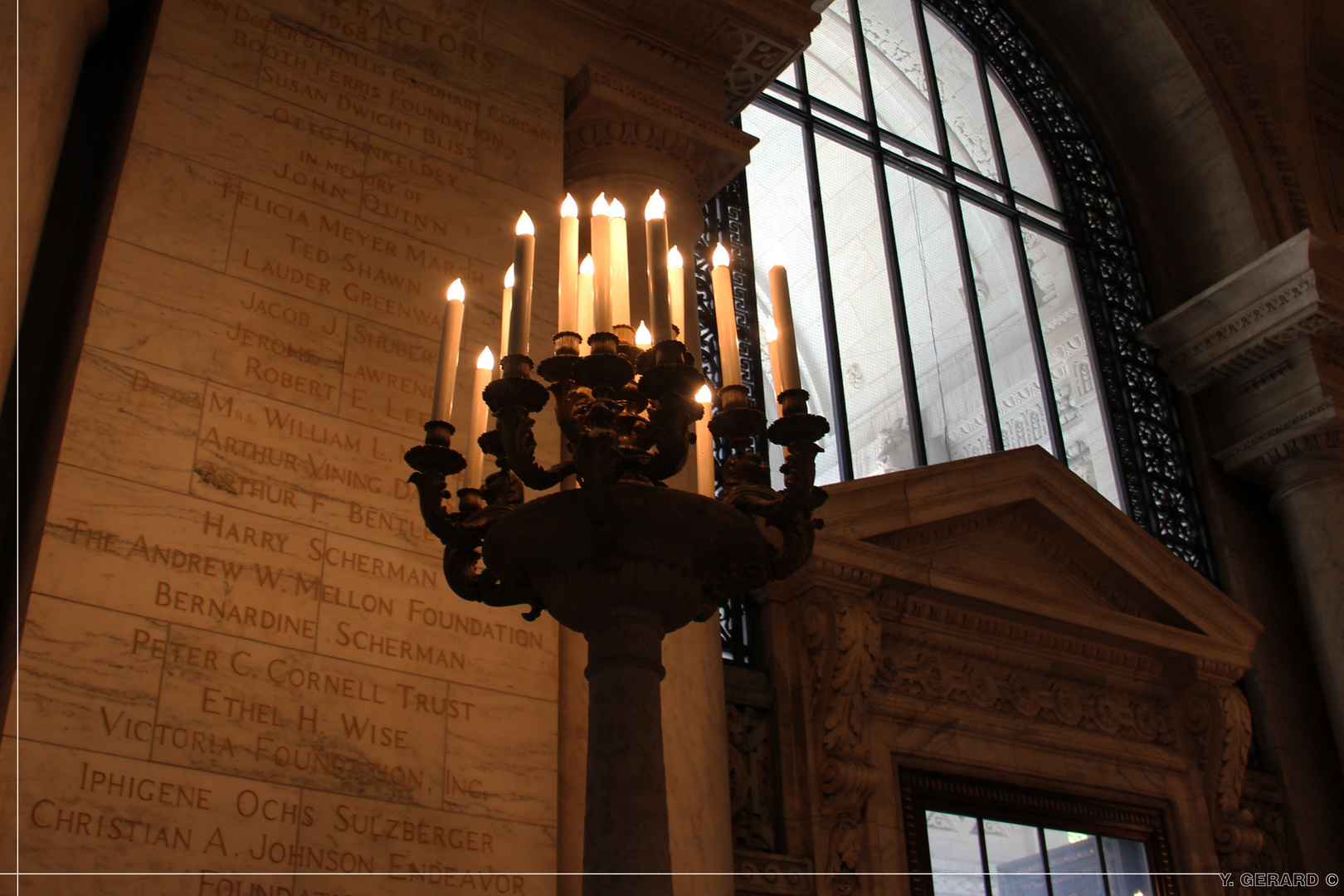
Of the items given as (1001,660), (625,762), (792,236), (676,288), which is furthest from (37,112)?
(1001,660)

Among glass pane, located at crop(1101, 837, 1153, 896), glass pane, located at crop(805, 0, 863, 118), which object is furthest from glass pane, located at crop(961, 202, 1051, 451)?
glass pane, located at crop(1101, 837, 1153, 896)

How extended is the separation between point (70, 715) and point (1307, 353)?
373 inches

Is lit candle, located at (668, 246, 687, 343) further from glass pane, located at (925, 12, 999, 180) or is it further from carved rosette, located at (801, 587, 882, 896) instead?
glass pane, located at (925, 12, 999, 180)

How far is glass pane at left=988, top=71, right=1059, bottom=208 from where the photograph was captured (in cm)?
1159

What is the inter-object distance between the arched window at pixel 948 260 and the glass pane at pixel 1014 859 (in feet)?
8.10

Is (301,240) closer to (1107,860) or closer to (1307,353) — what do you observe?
(1107,860)

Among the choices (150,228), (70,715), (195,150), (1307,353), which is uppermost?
(1307,353)

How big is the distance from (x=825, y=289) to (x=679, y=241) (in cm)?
391

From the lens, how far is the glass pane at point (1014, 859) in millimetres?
6977

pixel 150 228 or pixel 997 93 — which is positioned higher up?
A: pixel 997 93

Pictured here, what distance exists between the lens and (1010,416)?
32.7 ft

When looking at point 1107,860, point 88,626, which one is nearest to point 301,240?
point 88,626

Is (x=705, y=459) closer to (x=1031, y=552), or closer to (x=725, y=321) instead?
(x=725, y=321)

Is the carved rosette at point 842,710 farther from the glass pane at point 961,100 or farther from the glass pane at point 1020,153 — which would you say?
the glass pane at point 1020,153
